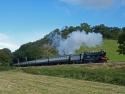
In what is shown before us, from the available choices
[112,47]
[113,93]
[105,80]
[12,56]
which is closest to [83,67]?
[105,80]

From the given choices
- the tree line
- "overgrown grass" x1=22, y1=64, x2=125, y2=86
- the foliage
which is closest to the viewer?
"overgrown grass" x1=22, y1=64, x2=125, y2=86

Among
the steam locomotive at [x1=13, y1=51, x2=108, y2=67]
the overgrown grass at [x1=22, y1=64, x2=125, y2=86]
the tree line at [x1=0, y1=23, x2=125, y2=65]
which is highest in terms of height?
the tree line at [x1=0, y1=23, x2=125, y2=65]

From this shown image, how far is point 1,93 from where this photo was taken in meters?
16.7

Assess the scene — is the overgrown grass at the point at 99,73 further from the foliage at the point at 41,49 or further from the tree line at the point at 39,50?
the foliage at the point at 41,49

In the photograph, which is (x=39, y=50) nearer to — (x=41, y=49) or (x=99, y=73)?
(x=41, y=49)

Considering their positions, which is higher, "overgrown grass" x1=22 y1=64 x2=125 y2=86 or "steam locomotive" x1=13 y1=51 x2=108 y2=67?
"steam locomotive" x1=13 y1=51 x2=108 y2=67

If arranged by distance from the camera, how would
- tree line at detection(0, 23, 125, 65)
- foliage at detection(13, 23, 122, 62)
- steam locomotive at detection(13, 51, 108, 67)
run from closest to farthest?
steam locomotive at detection(13, 51, 108, 67), tree line at detection(0, 23, 125, 65), foliage at detection(13, 23, 122, 62)

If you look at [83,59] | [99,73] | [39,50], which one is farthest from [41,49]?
[99,73]

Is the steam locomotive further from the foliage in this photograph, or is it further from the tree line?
the foliage

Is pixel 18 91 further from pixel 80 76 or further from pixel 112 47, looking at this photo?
pixel 112 47

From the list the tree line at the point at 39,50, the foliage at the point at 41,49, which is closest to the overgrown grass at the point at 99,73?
the tree line at the point at 39,50

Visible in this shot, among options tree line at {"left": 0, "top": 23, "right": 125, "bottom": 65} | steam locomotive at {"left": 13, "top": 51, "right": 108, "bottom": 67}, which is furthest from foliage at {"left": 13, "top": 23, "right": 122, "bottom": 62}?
steam locomotive at {"left": 13, "top": 51, "right": 108, "bottom": 67}

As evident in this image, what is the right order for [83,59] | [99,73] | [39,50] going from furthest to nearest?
1. [39,50]
2. [83,59]
3. [99,73]

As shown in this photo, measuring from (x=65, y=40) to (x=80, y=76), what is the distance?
46292mm
